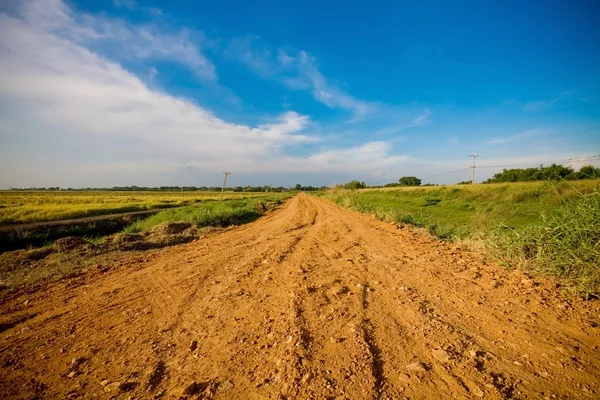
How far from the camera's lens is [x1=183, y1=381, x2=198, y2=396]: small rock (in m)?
1.92

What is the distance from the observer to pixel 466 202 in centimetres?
2458

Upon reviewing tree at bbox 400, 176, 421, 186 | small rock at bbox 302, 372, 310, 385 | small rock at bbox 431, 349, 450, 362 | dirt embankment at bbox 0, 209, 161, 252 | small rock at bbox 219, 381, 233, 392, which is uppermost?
tree at bbox 400, 176, 421, 186

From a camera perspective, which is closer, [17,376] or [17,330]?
[17,376]

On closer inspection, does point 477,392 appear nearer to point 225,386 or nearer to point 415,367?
point 415,367

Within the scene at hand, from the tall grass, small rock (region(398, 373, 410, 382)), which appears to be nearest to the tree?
the tall grass

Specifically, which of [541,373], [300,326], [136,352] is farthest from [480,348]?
[136,352]

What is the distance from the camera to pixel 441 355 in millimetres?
2221

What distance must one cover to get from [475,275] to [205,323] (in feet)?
13.0

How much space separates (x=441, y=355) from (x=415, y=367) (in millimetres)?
305

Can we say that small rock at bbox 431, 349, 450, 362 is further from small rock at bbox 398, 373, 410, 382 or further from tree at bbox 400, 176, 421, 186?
tree at bbox 400, 176, 421, 186

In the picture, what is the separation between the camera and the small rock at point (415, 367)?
207 cm

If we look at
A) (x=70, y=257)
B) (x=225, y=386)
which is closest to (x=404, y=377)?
(x=225, y=386)

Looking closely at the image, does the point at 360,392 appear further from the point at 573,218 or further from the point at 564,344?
the point at 573,218

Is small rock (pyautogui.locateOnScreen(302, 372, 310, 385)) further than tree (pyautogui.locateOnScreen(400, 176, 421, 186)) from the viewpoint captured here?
No
